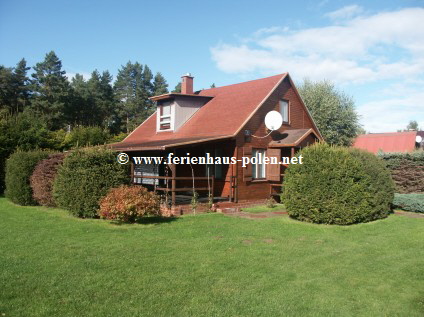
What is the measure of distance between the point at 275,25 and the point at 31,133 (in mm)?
15977

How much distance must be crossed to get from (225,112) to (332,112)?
17.2 metres

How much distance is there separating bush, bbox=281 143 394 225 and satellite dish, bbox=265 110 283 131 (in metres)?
4.36

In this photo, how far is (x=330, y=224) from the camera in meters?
11.5

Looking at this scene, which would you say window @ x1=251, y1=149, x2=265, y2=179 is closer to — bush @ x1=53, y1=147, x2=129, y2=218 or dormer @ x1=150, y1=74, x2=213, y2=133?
dormer @ x1=150, y1=74, x2=213, y2=133

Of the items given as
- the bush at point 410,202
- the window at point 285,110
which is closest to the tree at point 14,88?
the window at point 285,110

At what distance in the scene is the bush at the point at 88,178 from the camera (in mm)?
11812

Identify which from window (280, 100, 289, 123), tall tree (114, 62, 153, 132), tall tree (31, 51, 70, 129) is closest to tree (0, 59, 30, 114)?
tall tree (31, 51, 70, 129)

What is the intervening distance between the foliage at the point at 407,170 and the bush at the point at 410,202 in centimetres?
240

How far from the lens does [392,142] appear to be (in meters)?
39.8

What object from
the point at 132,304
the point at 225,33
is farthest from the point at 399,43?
the point at 132,304

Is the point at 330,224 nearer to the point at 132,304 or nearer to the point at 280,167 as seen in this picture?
the point at 280,167

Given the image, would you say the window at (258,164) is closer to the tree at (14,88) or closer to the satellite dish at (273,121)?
the satellite dish at (273,121)

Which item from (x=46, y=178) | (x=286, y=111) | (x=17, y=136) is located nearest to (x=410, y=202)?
(x=286, y=111)

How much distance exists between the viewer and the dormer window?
19969 millimetres
